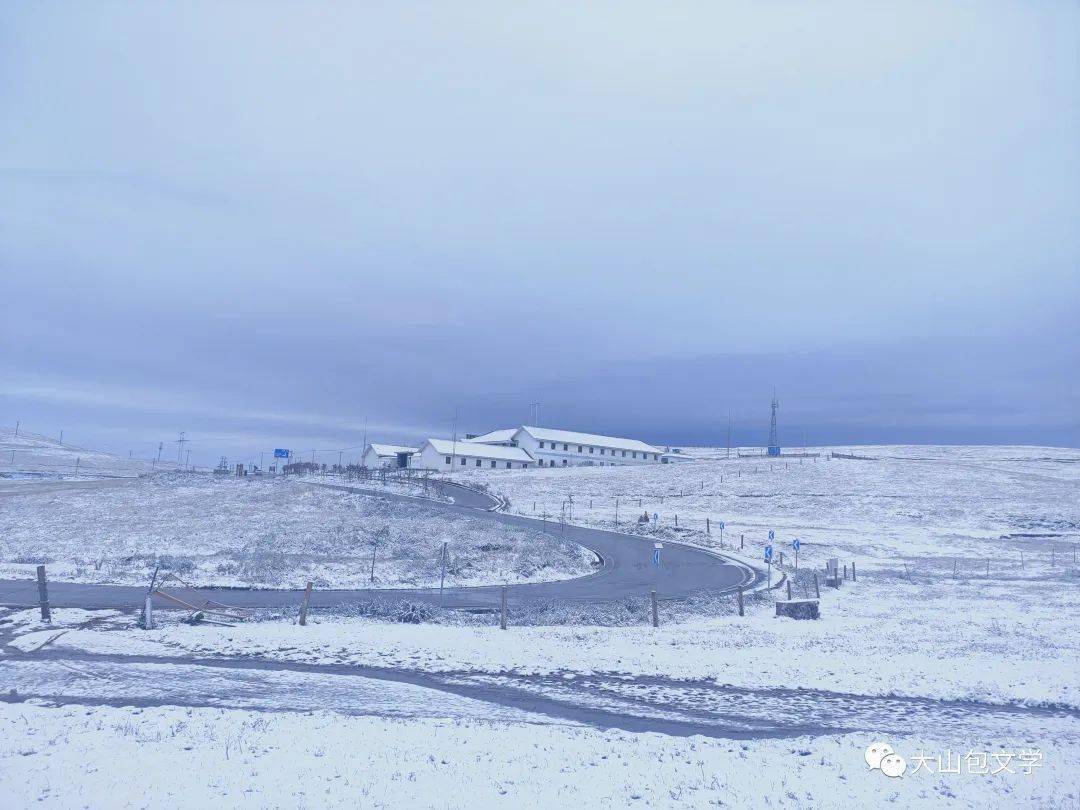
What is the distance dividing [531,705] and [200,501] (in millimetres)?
52709

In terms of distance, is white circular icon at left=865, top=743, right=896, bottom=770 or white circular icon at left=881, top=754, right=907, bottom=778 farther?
white circular icon at left=865, top=743, right=896, bottom=770

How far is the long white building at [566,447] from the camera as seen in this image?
425 ft

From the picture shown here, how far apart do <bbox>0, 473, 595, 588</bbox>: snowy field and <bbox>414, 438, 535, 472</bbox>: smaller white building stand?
4490 centimetres

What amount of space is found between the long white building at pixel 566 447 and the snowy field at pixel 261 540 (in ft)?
214

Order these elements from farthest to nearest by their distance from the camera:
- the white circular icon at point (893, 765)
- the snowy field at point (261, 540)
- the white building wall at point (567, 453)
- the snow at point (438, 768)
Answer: the white building wall at point (567, 453) < the snowy field at point (261, 540) < the white circular icon at point (893, 765) < the snow at point (438, 768)

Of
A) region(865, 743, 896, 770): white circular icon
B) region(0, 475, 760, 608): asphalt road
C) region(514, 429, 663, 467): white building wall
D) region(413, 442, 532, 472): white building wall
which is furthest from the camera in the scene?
region(514, 429, 663, 467): white building wall

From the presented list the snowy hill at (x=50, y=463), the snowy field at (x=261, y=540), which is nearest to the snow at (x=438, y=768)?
the snowy field at (x=261, y=540)

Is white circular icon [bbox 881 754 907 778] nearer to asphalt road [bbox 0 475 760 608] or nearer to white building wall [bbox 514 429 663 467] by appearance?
asphalt road [bbox 0 475 760 608]

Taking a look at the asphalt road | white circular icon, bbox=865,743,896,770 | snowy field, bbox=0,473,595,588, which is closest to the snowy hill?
snowy field, bbox=0,473,595,588

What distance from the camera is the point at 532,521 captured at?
5947cm

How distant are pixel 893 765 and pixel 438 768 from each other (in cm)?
648

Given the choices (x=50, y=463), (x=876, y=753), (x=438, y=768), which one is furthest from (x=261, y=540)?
(x=50, y=463)

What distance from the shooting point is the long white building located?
130 meters

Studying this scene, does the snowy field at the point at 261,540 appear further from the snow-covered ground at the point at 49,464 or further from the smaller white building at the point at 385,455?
the smaller white building at the point at 385,455
